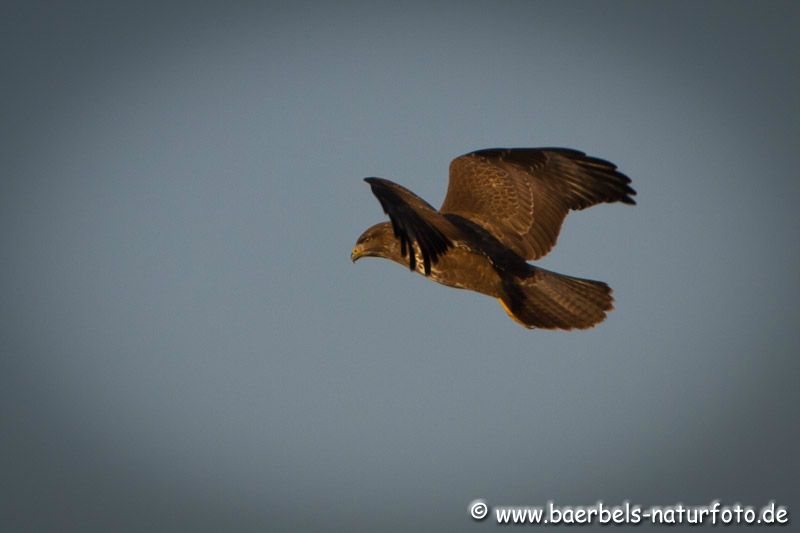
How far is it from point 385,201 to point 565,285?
1.97m

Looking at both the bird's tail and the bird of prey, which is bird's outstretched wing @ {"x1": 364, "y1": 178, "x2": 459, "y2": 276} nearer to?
the bird of prey

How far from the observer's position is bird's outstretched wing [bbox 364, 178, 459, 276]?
12695 mm

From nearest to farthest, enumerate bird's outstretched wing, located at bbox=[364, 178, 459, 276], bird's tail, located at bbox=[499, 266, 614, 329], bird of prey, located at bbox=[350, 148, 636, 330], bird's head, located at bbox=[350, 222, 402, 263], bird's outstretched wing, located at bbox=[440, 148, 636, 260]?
bird's outstretched wing, located at bbox=[364, 178, 459, 276]
bird of prey, located at bbox=[350, 148, 636, 330]
bird's tail, located at bbox=[499, 266, 614, 329]
bird's head, located at bbox=[350, 222, 402, 263]
bird's outstretched wing, located at bbox=[440, 148, 636, 260]

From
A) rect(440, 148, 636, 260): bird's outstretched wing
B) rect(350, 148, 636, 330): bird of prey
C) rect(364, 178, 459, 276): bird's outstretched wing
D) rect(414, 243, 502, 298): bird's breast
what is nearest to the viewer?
rect(364, 178, 459, 276): bird's outstretched wing

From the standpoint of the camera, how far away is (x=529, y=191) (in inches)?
584

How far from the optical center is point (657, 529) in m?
94.9

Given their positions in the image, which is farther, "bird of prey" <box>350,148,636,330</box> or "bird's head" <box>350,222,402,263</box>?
"bird's head" <box>350,222,402,263</box>

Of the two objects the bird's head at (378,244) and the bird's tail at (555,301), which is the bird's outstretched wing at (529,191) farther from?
the bird's head at (378,244)

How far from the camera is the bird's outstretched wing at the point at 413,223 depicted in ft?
41.7

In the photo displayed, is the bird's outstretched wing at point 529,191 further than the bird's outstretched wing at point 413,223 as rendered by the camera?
Yes

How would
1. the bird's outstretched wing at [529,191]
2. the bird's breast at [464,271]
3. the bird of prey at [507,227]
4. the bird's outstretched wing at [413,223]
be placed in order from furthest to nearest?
the bird's outstretched wing at [529,191]
the bird's breast at [464,271]
the bird of prey at [507,227]
the bird's outstretched wing at [413,223]

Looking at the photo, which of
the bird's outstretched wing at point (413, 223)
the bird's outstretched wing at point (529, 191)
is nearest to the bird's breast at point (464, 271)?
the bird's outstretched wing at point (413, 223)
